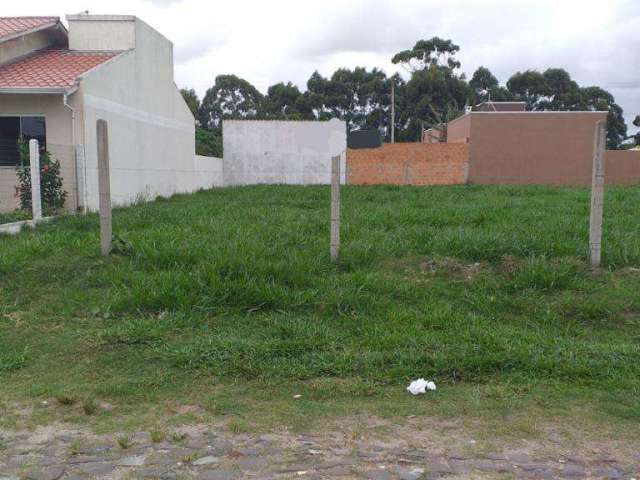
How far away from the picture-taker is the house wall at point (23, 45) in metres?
14.5

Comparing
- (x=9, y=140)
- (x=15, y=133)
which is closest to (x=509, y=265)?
(x=9, y=140)

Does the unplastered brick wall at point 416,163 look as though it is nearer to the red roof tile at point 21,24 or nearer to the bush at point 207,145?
the bush at point 207,145

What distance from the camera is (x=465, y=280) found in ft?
20.2

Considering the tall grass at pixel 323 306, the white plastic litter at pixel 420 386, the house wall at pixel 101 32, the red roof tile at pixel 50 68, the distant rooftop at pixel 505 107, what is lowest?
the white plastic litter at pixel 420 386

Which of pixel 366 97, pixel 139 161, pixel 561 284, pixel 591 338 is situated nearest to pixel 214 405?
pixel 591 338

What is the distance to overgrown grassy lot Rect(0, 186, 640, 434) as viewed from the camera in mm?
4094

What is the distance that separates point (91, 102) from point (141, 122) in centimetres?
341

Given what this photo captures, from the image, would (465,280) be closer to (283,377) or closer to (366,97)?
(283,377)

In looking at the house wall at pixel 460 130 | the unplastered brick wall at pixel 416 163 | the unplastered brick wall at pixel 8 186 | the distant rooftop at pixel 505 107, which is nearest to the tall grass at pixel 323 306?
the unplastered brick wall at pixel 8 186

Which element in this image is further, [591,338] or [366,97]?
[366,97]

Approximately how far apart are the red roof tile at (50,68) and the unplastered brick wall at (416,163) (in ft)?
40.9

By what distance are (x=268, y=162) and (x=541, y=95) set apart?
114ft

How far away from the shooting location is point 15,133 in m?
13.8

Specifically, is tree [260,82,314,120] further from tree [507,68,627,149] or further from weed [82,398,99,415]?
weed [82,398,99,415]
